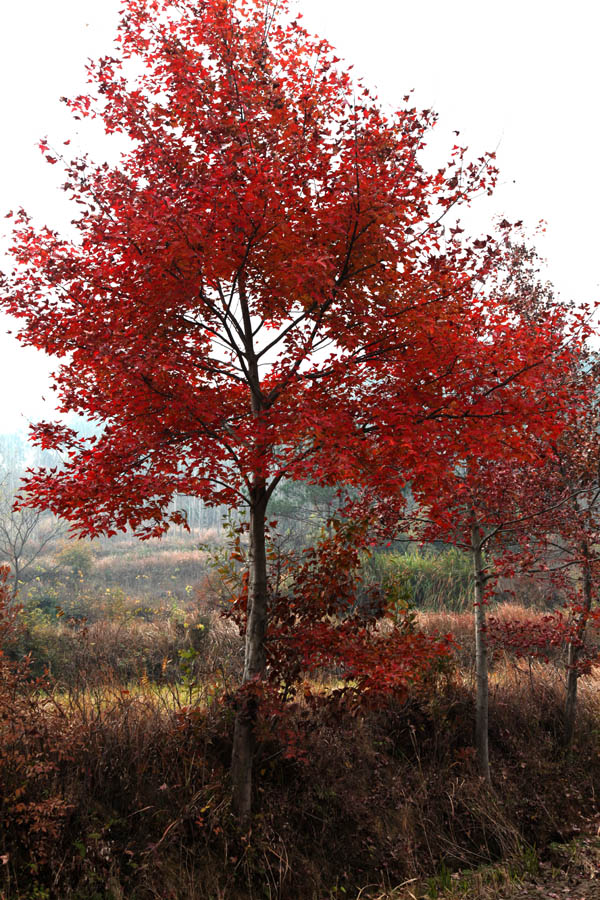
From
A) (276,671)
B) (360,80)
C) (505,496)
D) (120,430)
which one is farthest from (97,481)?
(505,496)

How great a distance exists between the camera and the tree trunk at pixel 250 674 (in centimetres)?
532

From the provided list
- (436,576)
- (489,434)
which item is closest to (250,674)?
(489,434)

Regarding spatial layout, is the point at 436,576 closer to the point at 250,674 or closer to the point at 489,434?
the point at 250,674

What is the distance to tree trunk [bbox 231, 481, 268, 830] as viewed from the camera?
532cm

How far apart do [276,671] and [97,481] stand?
244 centimetres

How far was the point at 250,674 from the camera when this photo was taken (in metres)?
5.41

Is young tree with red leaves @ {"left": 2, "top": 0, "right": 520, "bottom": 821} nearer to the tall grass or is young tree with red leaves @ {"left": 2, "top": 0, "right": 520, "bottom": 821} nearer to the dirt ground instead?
the dirt ground

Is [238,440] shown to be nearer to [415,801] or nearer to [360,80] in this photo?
[360,80]

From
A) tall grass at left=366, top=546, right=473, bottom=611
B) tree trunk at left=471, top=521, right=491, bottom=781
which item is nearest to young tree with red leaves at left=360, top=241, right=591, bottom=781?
tree trunk at left=471, top=521, right=491, bottom=781

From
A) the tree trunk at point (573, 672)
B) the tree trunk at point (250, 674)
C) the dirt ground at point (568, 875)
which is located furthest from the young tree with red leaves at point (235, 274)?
the tree trunk at point (573, 672)

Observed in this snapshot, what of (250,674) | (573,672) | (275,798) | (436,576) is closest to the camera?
(250,674)

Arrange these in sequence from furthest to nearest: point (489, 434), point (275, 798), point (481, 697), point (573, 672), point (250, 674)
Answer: point (573, 672) < point (481, 697) < point (275, 798) < point (250, 674) < point (489, 434)

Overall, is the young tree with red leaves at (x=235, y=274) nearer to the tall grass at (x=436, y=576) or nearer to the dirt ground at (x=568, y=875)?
the dirt ground at (x=568, y=875)

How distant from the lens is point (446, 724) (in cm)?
736
